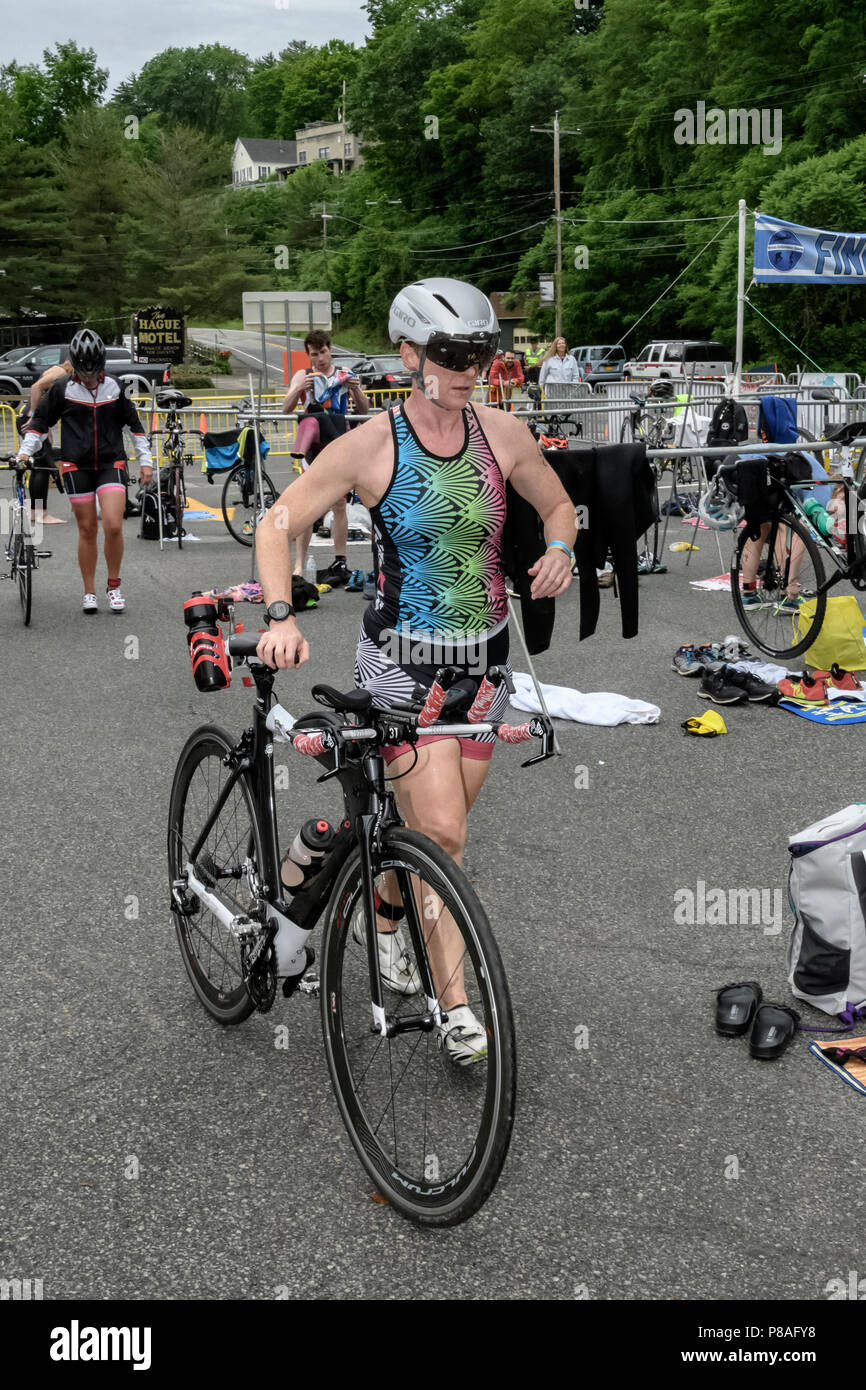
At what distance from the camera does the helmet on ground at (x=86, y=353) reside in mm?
10422

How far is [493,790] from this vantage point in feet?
22.3

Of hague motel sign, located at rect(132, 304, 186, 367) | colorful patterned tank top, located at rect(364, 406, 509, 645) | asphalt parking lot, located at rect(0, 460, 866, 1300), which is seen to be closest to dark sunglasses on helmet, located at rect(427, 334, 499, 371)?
colorful patterned tank top, located at rect(364, 406, 509, 645)

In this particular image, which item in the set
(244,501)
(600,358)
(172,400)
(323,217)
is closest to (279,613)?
(244,501)

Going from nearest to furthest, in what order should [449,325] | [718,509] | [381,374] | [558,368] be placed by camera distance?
[449,325]
[718,509]
[558,368]
[381,374]

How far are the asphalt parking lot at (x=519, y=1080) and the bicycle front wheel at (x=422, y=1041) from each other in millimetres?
135

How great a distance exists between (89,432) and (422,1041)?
7.71 meters

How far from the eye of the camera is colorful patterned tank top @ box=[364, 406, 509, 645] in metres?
3.87

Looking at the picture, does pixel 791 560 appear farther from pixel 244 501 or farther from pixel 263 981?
pixel 244 501

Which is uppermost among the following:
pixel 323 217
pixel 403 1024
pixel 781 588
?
pixel 323 217

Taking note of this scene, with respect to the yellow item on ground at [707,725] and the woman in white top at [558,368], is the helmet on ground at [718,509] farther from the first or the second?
the woman in white top at [558,368]

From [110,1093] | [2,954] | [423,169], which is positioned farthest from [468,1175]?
[423,169]

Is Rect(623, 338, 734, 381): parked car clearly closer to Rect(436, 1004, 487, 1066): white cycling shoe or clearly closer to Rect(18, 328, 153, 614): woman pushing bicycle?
Rect(18, 328, 153, 614): woman pushing bicycle

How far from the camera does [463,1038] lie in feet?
12.0
